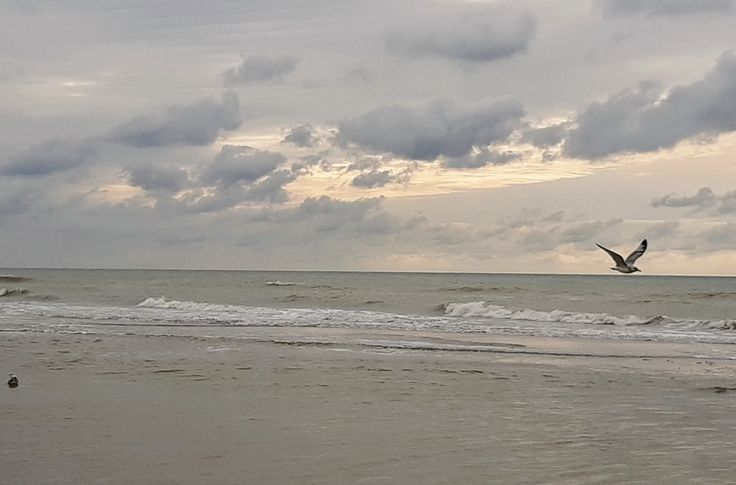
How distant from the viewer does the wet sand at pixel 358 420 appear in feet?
25.0

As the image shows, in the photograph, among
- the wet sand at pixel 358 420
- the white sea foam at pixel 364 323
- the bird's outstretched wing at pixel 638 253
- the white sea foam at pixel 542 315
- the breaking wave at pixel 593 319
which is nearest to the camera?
the wet sand at pixel 358 420

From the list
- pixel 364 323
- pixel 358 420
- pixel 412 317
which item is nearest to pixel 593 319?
pixel 412 317

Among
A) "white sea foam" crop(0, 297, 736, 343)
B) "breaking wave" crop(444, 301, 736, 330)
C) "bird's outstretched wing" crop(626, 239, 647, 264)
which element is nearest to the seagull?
"bird's outstretched wing" crop(626, 239, 647, 264)

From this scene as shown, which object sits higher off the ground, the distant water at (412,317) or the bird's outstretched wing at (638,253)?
the bird's outstretched wing at (638,253)

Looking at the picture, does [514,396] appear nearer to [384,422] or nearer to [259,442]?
[384,422]

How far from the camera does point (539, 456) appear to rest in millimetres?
8211

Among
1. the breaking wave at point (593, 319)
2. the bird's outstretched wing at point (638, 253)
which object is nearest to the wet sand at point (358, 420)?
the bird's outstretched wing at point (638, 253)

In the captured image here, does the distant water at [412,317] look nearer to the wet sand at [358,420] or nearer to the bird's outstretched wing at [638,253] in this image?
the bird's outstretched wing at [638,253]

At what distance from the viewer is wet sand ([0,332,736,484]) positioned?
7.62 m

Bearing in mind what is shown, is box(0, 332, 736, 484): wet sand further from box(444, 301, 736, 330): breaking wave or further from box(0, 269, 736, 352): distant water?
box(444, 301, 736, 330): breaking wave

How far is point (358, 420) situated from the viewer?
32.3 ft

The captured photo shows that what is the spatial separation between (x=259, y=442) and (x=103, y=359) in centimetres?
764

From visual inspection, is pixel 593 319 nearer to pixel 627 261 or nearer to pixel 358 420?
pixel 627 261

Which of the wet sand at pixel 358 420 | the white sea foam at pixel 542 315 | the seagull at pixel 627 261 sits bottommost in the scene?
the wet sand at pixel 358 420
